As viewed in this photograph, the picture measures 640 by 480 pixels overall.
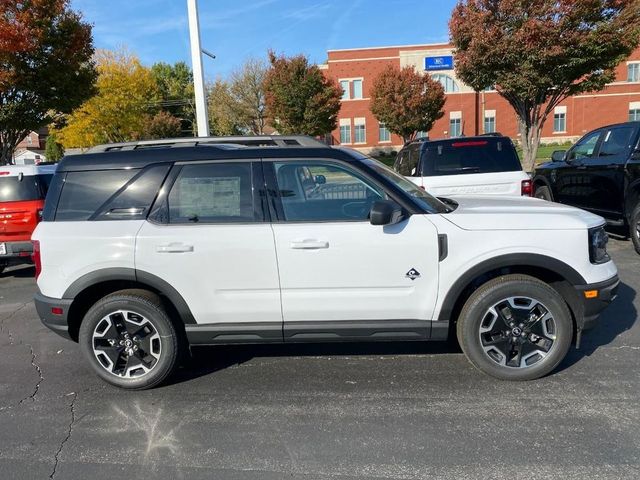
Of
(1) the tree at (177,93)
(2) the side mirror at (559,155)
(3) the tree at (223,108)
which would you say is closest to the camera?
(2) the side mirror at (559,155)

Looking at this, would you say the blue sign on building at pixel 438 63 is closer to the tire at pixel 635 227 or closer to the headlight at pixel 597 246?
the tire at pixel 635 227

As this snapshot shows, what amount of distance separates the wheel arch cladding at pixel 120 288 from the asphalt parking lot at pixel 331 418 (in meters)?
0.61

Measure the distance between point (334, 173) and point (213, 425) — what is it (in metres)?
1.94

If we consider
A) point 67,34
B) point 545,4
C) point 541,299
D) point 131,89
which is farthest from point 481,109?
point 541,299

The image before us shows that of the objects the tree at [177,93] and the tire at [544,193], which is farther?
the tree at [177,93]

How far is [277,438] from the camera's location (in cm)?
306

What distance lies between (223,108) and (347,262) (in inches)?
1526

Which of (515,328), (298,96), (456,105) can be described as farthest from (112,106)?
(515,328)

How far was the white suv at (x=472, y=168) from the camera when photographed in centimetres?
732

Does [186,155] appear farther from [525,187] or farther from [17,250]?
[525,187]

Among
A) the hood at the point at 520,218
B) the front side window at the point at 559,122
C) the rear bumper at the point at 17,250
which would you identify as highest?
the front side window at the point at 559,122

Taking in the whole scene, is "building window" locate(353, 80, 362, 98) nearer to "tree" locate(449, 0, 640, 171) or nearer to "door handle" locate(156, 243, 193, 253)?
"tree" locate(449, 0, 640, 171)

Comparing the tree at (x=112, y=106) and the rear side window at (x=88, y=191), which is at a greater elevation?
the tree at (x=112, y=106)

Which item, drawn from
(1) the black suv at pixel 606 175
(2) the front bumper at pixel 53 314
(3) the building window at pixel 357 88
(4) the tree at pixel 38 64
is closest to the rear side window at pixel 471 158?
(1) the black suv at pixel 606 175
